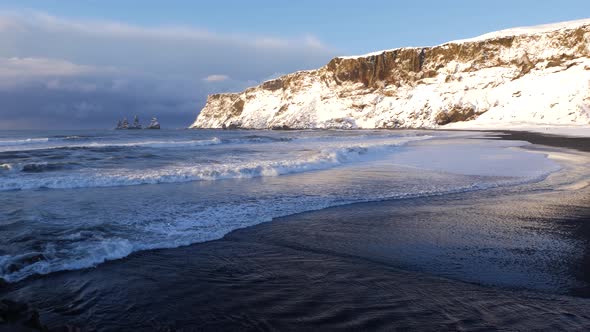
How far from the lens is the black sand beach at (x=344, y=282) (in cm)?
356

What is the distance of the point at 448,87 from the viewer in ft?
343

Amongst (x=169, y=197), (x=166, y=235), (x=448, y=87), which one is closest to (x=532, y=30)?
(x=448, y=87)

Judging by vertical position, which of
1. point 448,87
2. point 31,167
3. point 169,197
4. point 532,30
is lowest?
point 169,197

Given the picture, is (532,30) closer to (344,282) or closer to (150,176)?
(150,176)

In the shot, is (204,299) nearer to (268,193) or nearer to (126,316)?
(126,316)

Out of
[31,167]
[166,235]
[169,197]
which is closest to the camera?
[166,235]

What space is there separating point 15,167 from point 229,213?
10.9 metres

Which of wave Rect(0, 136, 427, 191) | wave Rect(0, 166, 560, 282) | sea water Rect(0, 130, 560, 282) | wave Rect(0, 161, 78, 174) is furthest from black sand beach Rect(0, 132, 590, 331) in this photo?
wave Rect(0, 161, 78, 174)

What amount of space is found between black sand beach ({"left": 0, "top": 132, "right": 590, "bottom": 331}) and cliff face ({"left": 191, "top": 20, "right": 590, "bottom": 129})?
72324 mm

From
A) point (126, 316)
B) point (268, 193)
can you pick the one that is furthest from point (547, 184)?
point (126, 316)

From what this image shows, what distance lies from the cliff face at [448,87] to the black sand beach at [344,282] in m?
72.3

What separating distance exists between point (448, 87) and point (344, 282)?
10949 centimetres

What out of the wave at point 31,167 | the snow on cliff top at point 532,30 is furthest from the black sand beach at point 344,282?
the snow on cliff top at point 532,30

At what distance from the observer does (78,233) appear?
20.0 ft
